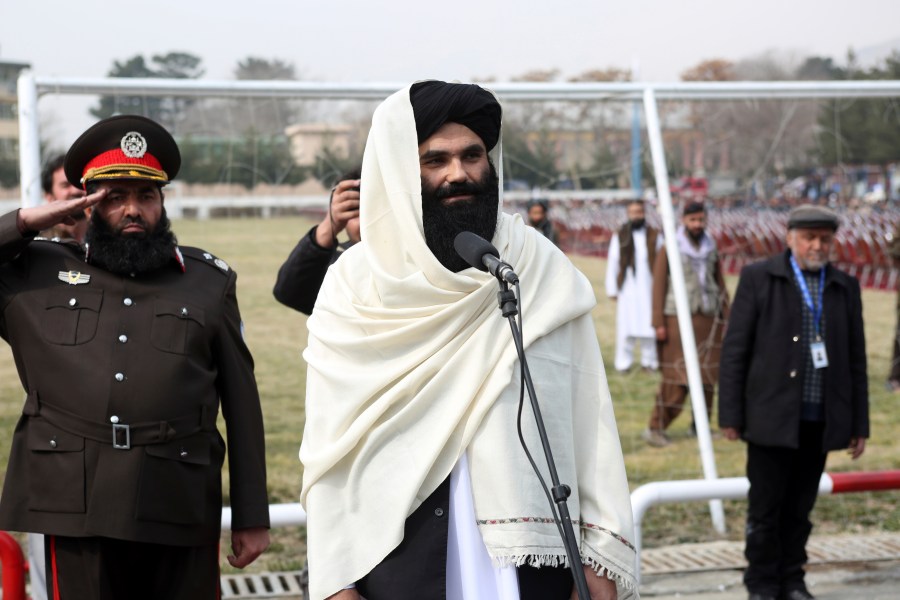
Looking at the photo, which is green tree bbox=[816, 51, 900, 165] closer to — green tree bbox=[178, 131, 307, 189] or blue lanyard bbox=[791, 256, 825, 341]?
blue lanyard bbox=[791, 256, 825, 341]

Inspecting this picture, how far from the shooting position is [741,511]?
7309 millimetres

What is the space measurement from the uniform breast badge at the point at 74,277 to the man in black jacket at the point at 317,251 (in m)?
0.86

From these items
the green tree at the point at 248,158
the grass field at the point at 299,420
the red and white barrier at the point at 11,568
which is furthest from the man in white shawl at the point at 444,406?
the green tree at the point at 248,158

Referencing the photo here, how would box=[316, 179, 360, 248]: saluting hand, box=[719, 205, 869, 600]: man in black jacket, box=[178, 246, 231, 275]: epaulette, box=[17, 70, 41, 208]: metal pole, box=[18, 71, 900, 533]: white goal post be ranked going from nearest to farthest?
box=[178, 246, 231, 275]: epaulette
box=[316, 179, 360, 248]: saluting hand
box=[719, 205, 869, 600]: man in black jacket
box=[17, 70, 41, 208]: metal pole
box=[18, 71, 900, 533]: white goal post

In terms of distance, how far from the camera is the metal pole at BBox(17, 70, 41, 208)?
18.8 ft

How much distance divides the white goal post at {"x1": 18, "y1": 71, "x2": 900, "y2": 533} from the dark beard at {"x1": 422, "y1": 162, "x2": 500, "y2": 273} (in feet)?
11.1

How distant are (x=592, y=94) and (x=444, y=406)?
4671 mm

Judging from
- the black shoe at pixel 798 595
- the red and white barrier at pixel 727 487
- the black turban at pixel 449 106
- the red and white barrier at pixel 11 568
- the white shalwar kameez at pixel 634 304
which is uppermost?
the black turban at pixel 449 106

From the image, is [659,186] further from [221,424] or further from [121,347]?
[121,347]

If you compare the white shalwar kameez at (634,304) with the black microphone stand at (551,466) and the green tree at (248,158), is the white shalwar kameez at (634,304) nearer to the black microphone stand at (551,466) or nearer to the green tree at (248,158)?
the green tree at (248,158)

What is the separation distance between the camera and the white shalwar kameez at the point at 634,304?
800 centimetres

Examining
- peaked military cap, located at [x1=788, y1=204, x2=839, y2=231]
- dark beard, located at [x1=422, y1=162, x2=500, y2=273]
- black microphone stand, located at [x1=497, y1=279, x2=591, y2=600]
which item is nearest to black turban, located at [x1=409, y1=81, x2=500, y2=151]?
dark beard, located at [x1=422, y1=162, x2=500, y2=273]

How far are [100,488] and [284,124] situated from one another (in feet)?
12.3

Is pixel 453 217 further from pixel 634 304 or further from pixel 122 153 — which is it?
pixel 634 304
